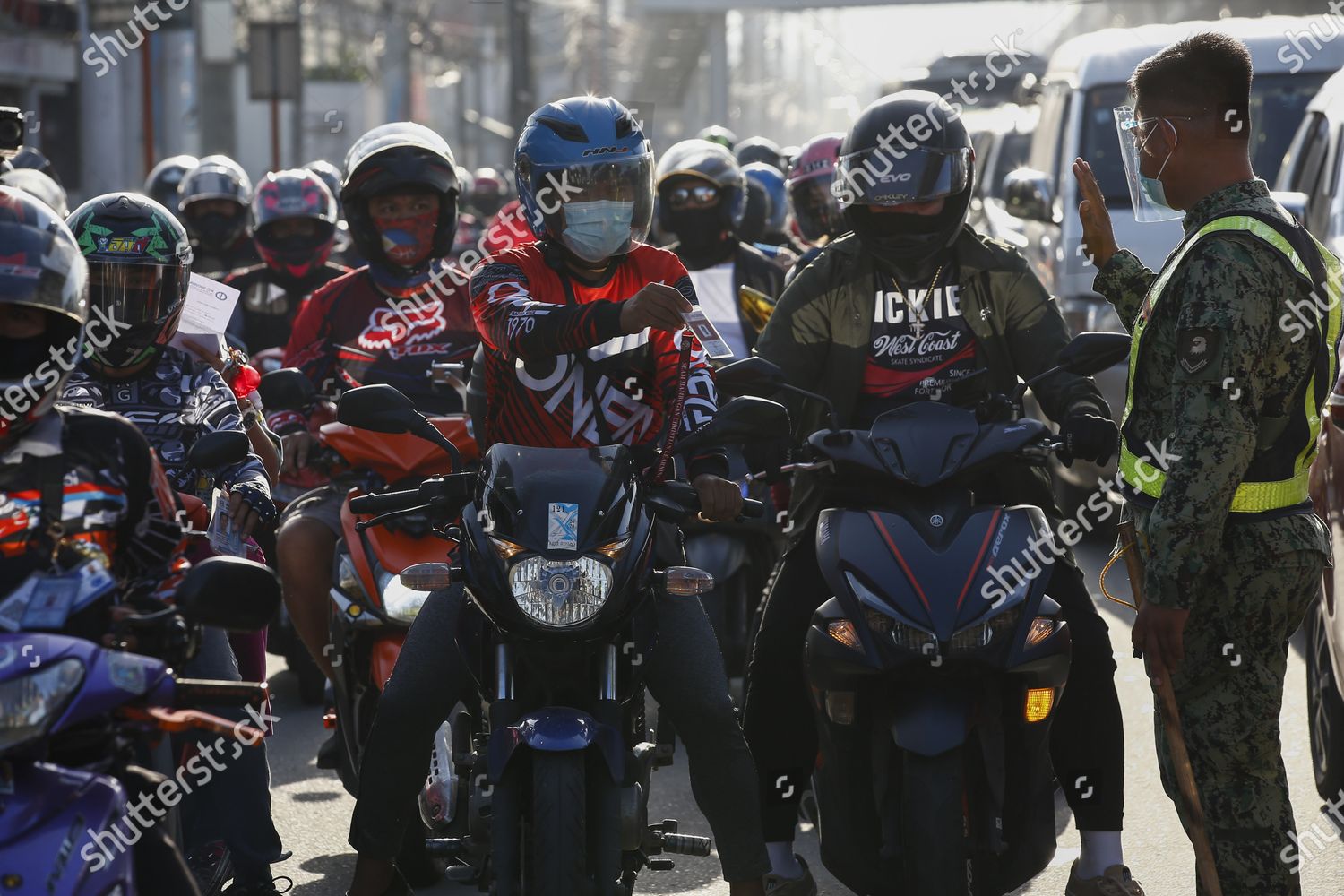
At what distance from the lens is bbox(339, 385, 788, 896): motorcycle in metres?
3.74

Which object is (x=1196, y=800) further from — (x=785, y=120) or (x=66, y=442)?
(x=785, y=120)

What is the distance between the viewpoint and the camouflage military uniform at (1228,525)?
12.6 ft

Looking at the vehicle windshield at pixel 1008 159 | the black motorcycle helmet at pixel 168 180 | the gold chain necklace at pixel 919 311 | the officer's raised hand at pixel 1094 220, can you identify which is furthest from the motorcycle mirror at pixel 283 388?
the vehicle windshield at pixel 1008 159

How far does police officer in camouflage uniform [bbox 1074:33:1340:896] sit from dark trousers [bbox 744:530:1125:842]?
30cm

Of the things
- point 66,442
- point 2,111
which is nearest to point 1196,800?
point 66,442

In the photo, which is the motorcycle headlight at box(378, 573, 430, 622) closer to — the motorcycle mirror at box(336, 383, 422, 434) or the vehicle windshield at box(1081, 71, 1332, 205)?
the motorcycle mirror at box(336, 383, 422, 434)

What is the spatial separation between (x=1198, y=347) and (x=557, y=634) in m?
1.39

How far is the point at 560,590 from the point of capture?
379cm

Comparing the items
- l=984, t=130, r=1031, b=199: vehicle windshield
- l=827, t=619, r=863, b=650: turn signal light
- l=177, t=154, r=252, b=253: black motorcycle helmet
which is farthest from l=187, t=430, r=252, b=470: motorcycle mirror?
l=984, t=130, r=1031, b=199: vehicle windshield

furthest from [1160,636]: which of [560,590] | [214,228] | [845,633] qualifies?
[214,228]

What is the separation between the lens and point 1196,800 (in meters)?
4.04

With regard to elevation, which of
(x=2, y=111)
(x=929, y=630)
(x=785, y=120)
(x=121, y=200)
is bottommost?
(x=929, y=630)

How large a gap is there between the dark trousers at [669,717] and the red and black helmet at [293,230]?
463 cm

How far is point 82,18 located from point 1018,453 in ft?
74.2
